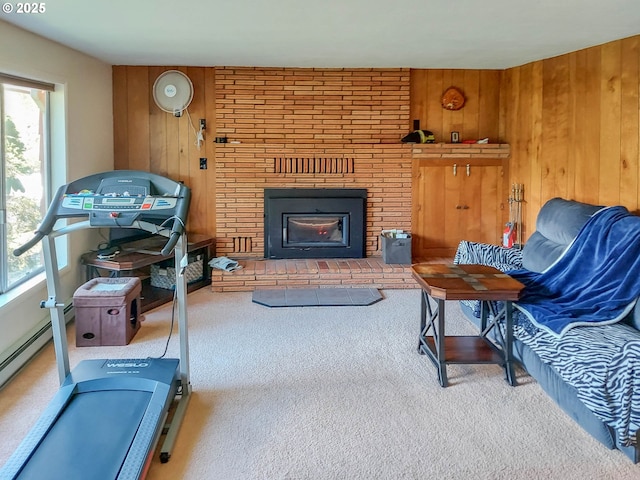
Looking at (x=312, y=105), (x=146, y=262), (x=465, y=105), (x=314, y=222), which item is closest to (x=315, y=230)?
(x=314, y=222)

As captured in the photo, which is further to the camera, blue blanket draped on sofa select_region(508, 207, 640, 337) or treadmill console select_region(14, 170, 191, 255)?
blue blanket draped on sofa select_region(508, 207, 640, 337)

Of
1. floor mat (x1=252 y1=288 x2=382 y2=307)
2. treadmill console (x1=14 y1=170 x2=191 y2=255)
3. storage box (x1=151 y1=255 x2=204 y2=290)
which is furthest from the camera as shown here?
storage box (x1=151 y1=255 x2=204 y2=290)

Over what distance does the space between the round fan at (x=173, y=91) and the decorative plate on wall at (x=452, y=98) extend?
8.88ft

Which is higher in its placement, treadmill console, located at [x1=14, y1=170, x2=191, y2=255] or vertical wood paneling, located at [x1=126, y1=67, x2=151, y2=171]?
vertical wood paneling, located at [x1=126, y1=67, x2=151, y2=171]

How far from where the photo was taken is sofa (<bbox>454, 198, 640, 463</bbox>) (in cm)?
205

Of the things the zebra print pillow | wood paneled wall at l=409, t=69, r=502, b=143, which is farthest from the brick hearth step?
wood paneled wall at l=409, t=69, r=502, b=143

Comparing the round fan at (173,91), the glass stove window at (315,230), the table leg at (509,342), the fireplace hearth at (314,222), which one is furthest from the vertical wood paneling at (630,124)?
the round fan at (173,91)

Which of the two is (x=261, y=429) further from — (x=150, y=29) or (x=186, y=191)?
(x=150, y=29)

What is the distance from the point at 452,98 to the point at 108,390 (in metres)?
4.42

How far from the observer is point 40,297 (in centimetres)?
351

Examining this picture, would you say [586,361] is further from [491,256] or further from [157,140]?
[157,140]

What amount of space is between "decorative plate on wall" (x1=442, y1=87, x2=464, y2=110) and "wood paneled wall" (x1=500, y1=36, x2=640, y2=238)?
0.47 meters

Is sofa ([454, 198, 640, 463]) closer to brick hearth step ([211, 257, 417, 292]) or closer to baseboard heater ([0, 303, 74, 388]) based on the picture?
brick hearth step ([211, 257, 417, 292])

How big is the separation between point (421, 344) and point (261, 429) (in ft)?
4.29
